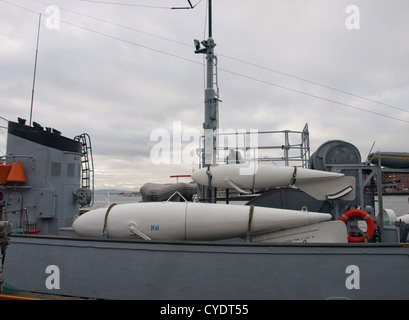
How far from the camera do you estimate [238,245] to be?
17.8 feet

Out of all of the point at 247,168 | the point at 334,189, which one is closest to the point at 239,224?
the point at 247,168

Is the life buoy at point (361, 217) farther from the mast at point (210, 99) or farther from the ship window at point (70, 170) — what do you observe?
the ship window at point (70, 170)

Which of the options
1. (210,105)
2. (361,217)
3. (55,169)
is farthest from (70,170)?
(361,217)

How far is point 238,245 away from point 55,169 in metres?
5.95

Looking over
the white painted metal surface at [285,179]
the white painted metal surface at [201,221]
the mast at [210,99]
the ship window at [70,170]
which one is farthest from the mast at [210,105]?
the ship window at [70,170]

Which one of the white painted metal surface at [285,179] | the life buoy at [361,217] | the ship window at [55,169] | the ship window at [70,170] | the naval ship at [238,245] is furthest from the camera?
the ship window at [70,170]

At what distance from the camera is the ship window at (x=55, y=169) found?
8.43 metres

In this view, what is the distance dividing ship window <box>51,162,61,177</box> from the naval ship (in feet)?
2.79

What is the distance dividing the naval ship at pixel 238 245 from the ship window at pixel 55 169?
852 millimetres

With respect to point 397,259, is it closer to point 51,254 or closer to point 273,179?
point 273,179

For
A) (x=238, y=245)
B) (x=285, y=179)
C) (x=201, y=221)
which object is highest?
(x=285, y=179)

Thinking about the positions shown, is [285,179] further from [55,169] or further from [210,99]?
[55,169]

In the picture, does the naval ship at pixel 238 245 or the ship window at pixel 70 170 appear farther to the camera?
the ship window at pixel 70 170
